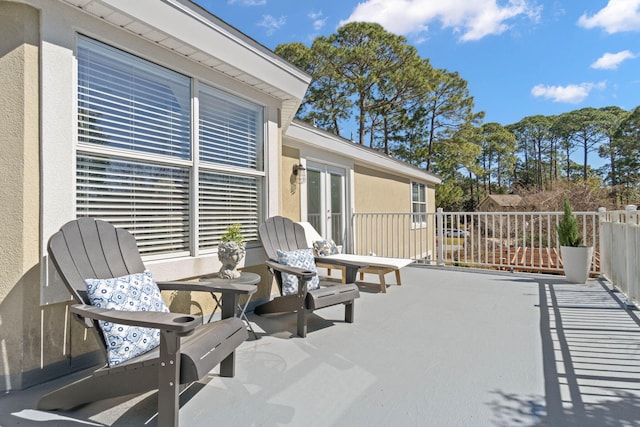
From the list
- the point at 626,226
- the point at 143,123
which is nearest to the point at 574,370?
the point at 626,226

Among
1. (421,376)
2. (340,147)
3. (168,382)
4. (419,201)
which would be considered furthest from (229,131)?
(419,201)

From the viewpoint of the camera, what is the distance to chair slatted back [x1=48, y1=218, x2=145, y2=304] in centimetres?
210

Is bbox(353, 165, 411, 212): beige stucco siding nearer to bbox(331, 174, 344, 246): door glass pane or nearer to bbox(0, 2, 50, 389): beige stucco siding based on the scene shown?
bbox(331, 174, 344, 246): door glass pane

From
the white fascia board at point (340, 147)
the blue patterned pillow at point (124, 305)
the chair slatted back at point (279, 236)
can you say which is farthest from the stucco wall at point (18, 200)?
the white fascia board at point (340, 147)

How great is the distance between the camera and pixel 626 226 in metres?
3.85

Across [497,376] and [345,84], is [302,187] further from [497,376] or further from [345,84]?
[345,84]

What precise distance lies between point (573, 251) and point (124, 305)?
5.58 m

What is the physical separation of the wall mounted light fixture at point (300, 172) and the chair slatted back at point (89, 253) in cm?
308

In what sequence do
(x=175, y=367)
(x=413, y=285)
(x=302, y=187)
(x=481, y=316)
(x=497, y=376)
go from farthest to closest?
(x=302, y=187)
(x=413, y=285)
(x=481, y=316)
(x=497, y=376)
(x=175, y=367)

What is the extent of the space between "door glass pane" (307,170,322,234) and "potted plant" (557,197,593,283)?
3768 mm

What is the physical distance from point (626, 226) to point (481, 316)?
1.94m

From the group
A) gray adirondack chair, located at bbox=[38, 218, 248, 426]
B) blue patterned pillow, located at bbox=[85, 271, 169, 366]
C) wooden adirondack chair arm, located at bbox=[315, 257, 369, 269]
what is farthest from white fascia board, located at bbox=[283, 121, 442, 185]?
blue patterned pillow, located at bbox=[85, 271, 169, 366]

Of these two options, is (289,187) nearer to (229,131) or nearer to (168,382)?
(229,131)

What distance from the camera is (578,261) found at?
4.96 metres
